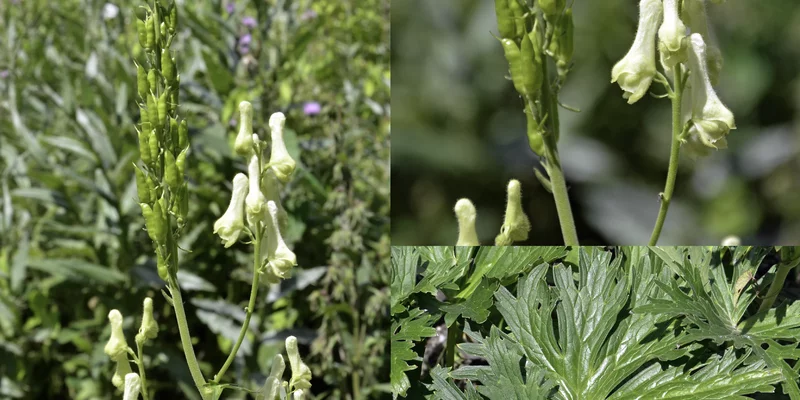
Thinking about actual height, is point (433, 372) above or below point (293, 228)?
below

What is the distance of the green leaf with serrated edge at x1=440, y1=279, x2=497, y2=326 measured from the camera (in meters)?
1.05

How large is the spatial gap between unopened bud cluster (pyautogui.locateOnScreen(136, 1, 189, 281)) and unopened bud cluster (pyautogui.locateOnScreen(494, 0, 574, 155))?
0.43 m

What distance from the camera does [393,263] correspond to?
3.76ft

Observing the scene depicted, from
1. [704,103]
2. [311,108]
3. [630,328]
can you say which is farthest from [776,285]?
[311,108]

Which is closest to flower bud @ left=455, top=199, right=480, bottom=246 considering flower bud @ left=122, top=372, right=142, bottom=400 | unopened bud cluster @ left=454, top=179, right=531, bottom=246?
unopened bud cluster @ left=454, top=179, right=531, bottom=246

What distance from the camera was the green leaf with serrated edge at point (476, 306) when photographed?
105cm

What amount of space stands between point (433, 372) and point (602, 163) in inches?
15.9

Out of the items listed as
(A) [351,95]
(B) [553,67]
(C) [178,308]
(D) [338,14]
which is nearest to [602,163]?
(B) [553,67]

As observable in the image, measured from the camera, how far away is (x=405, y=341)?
1.09 m

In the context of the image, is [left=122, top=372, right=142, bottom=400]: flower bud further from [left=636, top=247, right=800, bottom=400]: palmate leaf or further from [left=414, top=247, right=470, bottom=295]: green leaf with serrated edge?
[left=636, top=247, right=800, bottom=400]: palmate leaf

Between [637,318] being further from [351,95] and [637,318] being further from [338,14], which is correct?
[338,14]

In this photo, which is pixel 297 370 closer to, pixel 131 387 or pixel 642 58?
pixel 131 387

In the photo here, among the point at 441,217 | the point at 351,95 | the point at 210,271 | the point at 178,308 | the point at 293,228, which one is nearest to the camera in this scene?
the point at 178,308

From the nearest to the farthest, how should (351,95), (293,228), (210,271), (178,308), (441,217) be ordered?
1. (178,308)
2. (441,217)
3. (293,228)
4. (210,271)
5. (351,95)
